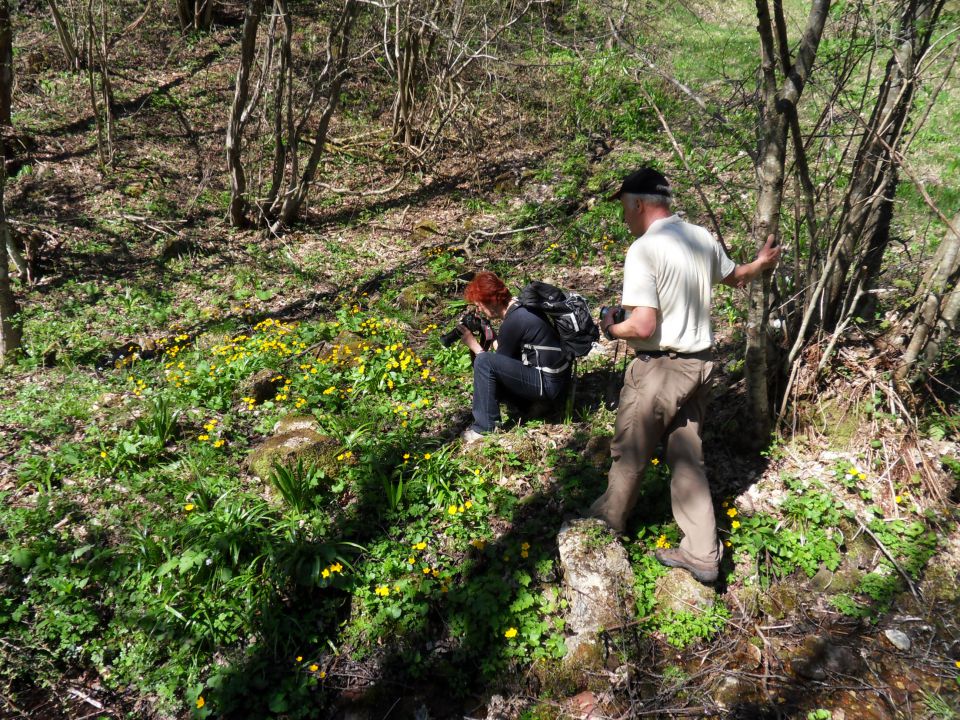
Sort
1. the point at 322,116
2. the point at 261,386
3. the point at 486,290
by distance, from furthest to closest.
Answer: the point at 322,116
the point at 261,386
the point at 486,290

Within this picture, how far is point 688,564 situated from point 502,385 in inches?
70.3

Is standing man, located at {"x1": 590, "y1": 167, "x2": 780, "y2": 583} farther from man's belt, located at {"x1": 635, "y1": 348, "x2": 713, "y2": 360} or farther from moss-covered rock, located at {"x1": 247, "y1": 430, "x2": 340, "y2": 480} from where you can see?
moss-covered rock, located at {"x1": 247, "y1": 430, "x2": 340, "y2": 480}

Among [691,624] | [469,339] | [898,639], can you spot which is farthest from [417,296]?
[898,639]

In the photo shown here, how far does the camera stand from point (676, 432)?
10.2 ft

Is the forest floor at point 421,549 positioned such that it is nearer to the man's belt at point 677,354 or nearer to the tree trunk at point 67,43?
the man's belt at point 677,354

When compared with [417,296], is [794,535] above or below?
above

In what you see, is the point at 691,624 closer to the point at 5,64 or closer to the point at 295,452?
the point at 295,452

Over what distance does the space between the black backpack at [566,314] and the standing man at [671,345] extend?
2.88 ft

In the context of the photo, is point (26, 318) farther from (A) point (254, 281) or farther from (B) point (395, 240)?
(B) point (395, 240)

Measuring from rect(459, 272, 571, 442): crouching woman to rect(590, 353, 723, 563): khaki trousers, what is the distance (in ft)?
3.60

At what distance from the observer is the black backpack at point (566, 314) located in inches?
160

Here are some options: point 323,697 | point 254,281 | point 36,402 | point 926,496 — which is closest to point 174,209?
point 254,281

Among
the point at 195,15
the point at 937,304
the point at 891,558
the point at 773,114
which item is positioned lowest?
the point at 891,558

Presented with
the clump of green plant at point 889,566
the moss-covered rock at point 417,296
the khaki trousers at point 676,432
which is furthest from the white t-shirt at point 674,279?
the moss-covered rock at point 417,296
